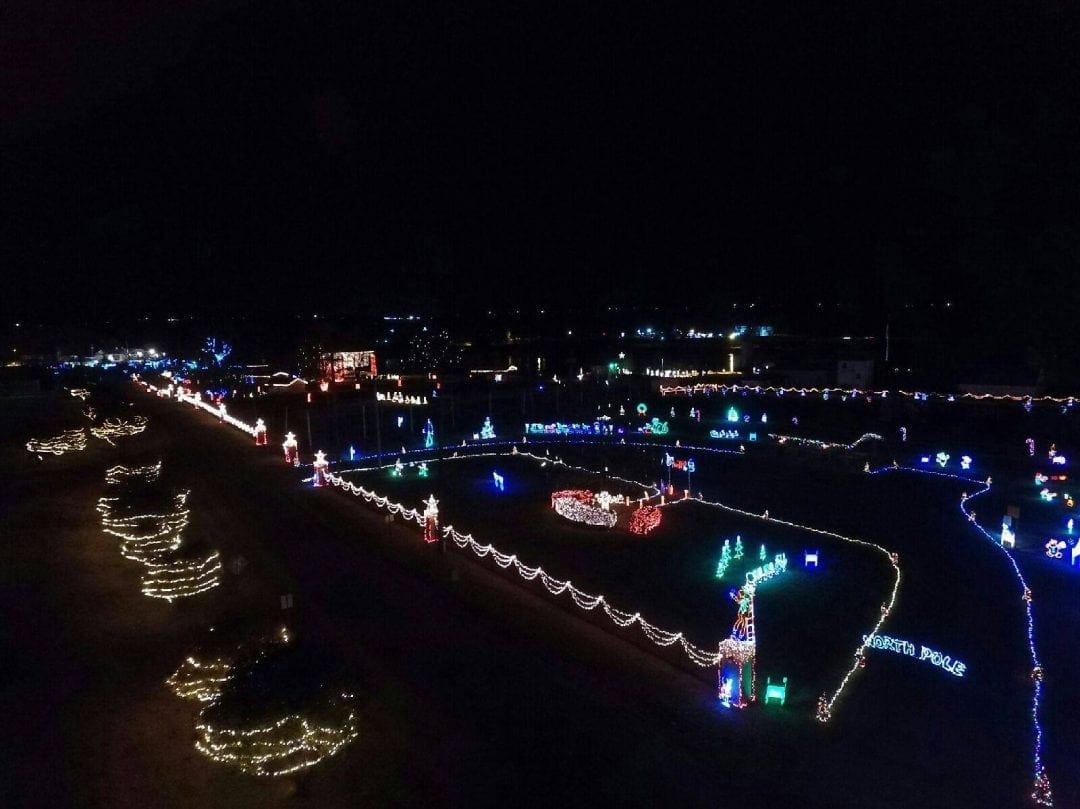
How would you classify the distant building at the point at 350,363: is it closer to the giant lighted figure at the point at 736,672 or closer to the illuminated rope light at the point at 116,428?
the illuminated rope light at the point at 116,428

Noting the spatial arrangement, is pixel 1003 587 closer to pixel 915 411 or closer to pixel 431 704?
pixel 431 704

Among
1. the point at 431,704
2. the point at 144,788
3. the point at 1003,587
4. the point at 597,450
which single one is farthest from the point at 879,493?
the point at 144,788

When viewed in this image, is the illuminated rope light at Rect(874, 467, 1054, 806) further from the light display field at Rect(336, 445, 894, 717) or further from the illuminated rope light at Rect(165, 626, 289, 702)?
the illuminated rope light at Rect(165, 626, 289, 702)

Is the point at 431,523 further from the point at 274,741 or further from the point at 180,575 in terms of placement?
the point at 274,741

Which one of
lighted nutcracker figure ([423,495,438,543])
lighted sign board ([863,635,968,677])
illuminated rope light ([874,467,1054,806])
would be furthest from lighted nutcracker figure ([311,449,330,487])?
illuminated rope light ([874,467,1054,806])

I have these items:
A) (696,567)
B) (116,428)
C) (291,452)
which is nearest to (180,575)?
(696,567)

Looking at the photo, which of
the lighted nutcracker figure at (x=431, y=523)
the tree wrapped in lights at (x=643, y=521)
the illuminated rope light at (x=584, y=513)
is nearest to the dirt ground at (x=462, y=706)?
the lighted nutcracker figure at (x=431, y=523)
